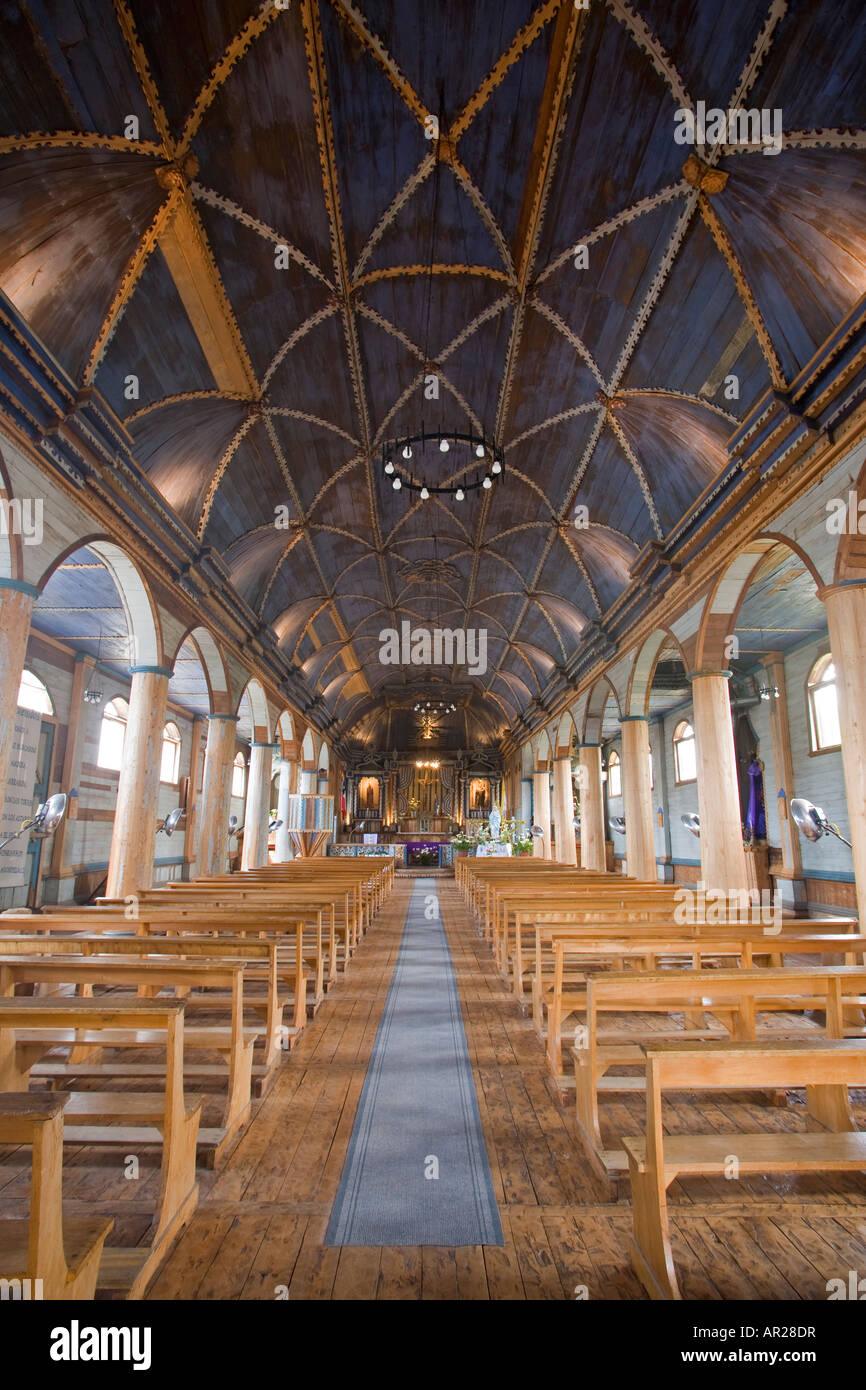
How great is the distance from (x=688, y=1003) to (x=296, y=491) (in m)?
10.6

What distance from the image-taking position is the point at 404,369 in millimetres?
10211

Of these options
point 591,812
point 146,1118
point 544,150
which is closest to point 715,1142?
point 146,1118

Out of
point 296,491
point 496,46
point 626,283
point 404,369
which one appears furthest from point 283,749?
point 496,46

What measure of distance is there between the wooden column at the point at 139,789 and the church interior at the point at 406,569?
0.05 metres

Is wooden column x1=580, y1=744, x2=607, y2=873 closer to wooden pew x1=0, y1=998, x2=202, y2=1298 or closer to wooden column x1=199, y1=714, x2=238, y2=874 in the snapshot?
wooden column x1=199, y1=714, x2=238, y2=874

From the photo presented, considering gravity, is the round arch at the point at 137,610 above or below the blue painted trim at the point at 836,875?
above

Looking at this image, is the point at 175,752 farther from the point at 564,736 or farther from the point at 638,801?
the point at 638,801

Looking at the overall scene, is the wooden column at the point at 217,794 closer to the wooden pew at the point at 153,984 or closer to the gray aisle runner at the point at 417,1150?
the gray aisle runner at the point at 417,1150

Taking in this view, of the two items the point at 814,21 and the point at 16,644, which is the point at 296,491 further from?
the point at 814,21

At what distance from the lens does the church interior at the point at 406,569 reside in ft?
8.61

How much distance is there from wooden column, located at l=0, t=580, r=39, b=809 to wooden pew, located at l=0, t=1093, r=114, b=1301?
17.0ft

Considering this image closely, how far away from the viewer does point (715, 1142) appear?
2.39m

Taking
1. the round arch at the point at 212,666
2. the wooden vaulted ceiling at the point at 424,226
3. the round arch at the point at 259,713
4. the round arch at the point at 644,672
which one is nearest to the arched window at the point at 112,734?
the round arch at the point at 259,713
